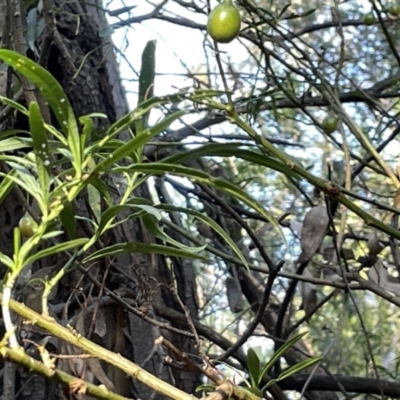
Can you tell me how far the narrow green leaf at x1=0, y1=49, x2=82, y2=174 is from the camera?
1.19 feet

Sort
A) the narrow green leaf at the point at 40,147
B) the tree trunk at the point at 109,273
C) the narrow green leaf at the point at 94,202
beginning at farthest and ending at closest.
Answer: the tree trunk at the point at 109,273 → the narrow green leaf at the point at 94,202 → the narrow green leaf at the point at 40,147

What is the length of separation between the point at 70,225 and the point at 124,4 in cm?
93

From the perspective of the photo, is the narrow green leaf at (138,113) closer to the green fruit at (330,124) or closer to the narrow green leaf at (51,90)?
the narrow green leaf at (51,90)

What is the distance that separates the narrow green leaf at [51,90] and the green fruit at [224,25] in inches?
8.9

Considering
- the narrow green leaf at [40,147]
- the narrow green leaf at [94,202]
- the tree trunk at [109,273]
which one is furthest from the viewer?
the tree trunk at [109,273]

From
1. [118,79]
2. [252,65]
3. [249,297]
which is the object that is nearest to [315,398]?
[249,297]

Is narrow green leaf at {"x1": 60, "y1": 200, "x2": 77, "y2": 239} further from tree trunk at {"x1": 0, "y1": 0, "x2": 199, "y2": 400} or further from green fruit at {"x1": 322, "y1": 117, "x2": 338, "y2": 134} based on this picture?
green fruit at {"x1": 322, "y1": 117, "x2": 338, "y2": 134}

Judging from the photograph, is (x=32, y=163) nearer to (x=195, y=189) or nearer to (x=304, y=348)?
(x=195, y=189)

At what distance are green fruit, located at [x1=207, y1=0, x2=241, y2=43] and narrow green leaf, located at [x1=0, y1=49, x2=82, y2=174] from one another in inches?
8.9

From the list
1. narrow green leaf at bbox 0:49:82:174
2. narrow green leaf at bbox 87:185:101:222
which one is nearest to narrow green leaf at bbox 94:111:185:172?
narrow green leaf at bbox 0:49:82:174

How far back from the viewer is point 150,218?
0.49 m

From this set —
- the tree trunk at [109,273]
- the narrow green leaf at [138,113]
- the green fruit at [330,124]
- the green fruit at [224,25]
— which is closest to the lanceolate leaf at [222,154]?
the narrow green leaf at [138,113]

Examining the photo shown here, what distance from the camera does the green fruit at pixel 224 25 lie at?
0.58m

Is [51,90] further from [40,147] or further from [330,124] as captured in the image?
[330,124]
